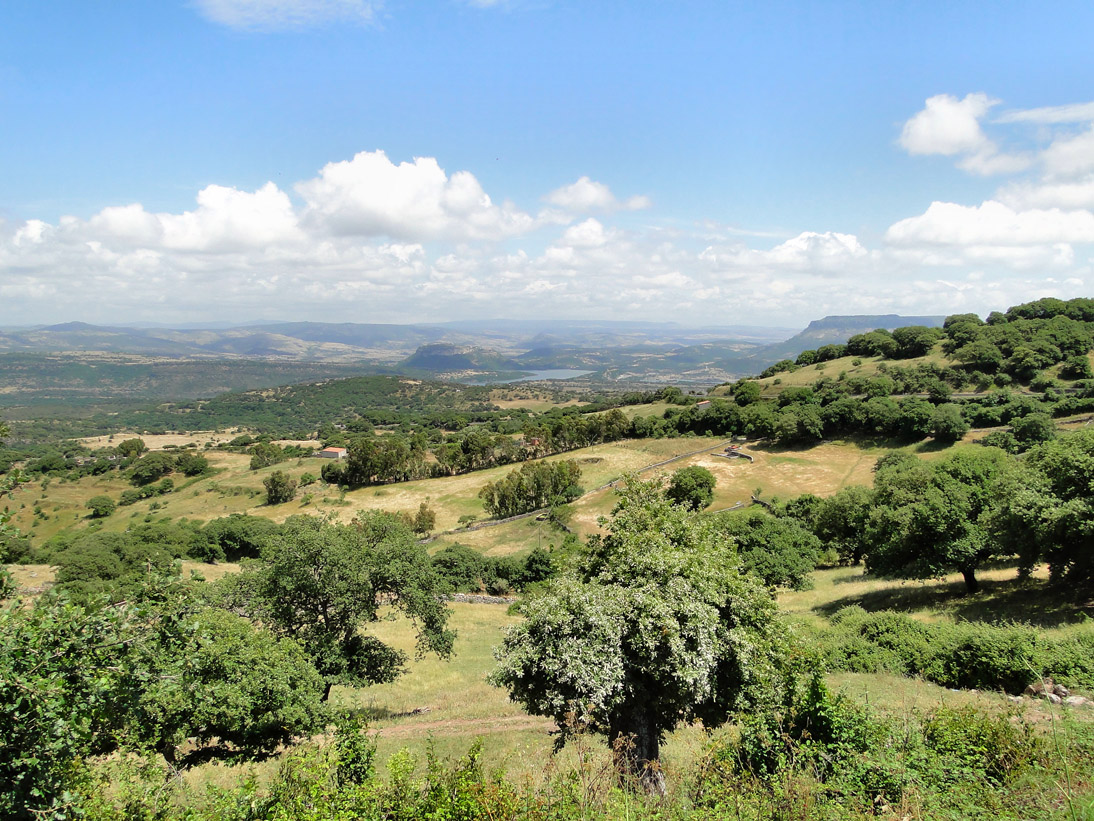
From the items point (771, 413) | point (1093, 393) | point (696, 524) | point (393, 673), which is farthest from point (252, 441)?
point (1093, 393)

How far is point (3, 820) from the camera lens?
6277 mm

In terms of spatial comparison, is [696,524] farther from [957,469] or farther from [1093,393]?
[1093,393]

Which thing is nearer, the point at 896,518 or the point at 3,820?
the point at 3,820

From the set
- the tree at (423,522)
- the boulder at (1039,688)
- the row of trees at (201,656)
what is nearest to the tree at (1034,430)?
the boulder at (1039,688)

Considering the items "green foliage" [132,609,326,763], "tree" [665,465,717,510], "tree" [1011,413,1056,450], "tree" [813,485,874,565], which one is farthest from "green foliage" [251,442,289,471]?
"tree" [1011,413,1056,450]

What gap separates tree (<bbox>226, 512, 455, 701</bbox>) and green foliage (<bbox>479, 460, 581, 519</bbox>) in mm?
46310

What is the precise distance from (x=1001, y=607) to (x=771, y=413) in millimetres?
63626

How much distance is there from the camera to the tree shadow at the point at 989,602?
60.4ft

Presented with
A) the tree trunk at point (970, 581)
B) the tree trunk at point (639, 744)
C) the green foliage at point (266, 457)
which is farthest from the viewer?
the green foliage at point (266, 457)

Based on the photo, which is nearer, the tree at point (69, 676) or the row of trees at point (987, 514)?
the tree at point (69, 676)

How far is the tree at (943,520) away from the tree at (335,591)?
2226 centimetres

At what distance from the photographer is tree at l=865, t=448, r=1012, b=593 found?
76.0ft

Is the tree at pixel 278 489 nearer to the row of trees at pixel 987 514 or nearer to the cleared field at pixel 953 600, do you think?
the cleared field at pixel 953 600

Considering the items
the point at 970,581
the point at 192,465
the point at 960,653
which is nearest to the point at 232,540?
the point at 960,653
